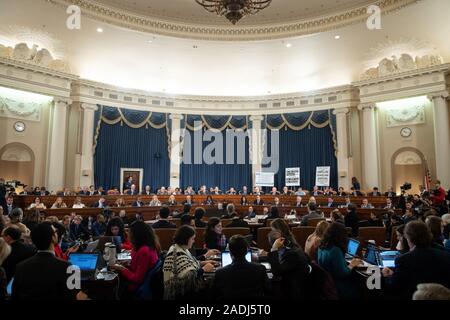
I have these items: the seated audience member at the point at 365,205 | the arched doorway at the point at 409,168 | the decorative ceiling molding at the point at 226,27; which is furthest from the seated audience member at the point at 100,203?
the arched doorway at the point at 409,168

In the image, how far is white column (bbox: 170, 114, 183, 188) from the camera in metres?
14.1

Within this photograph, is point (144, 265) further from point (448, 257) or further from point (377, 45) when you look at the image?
point (377, 45)

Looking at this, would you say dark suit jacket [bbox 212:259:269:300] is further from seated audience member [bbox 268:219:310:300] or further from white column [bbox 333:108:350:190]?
white column [bbox 333:108:350:190]

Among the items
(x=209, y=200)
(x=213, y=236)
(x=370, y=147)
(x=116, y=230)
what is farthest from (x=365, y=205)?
(x=116, y=230)

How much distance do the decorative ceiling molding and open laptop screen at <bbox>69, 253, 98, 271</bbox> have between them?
379 inches

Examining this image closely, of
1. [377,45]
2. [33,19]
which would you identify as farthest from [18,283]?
[377,45]

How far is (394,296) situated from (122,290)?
222 cm

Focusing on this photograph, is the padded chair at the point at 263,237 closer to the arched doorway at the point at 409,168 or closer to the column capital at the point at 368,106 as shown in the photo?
the arched doorway at the point at 409,168

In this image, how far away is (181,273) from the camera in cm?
241

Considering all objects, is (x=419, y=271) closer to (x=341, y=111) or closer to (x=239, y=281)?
(x=239, y=281)

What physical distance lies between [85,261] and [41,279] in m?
1.09

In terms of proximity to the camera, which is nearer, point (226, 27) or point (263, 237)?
point (263, 237)

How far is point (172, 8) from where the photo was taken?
11.1m

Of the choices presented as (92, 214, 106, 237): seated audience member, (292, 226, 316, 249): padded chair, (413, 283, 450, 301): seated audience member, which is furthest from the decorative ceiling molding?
(413, 283, 450, 301): seated audience member
